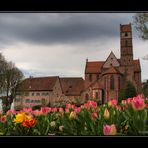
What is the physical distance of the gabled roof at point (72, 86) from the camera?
2149 inches

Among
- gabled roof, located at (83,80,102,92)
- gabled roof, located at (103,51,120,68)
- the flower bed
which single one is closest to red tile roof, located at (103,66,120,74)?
gabled roof, located at (103,51,120,68)

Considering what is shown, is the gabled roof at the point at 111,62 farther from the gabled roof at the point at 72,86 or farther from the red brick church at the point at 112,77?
the gabled roof at the point at 72,86

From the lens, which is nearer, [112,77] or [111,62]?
[112,77]

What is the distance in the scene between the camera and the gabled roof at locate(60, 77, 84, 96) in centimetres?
5459

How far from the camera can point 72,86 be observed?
5612 centimetres

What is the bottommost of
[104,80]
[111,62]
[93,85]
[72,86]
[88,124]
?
[88,124]

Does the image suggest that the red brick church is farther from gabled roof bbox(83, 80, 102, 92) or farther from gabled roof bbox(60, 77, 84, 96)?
gabled roof bbox(60, 77, 84, 96)

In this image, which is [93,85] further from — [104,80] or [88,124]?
[88,124]

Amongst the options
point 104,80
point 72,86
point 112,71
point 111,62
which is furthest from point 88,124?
point 111,62

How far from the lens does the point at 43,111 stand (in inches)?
92.8
